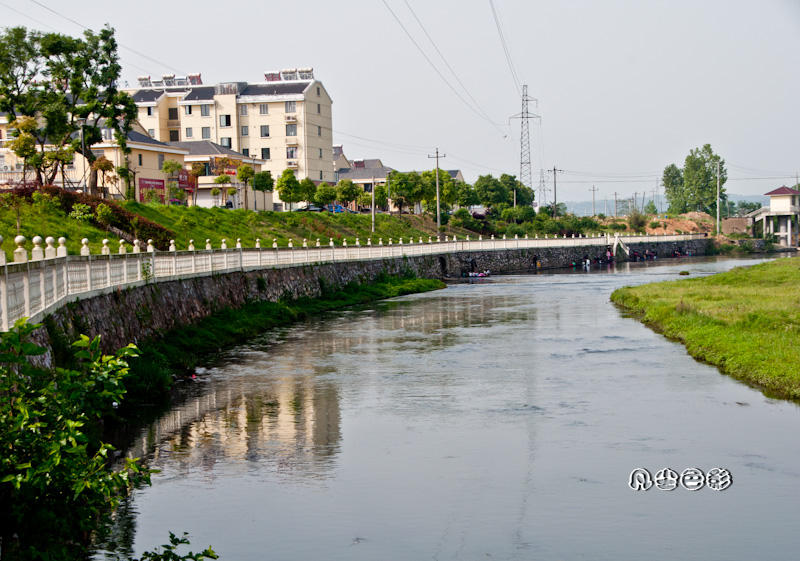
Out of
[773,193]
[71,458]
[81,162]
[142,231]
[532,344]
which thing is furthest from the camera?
[773,193]

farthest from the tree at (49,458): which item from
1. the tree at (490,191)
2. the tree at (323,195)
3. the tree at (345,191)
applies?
the tree at (490,191)

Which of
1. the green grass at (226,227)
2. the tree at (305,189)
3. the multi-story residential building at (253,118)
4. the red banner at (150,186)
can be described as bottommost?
the green grass at (226,227)

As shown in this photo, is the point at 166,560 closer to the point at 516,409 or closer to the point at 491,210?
the point at 516,409

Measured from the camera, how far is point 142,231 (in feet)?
143

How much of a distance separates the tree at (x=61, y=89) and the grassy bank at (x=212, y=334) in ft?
60.9

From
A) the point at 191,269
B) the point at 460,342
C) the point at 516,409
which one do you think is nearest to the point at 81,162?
the point at 191,269

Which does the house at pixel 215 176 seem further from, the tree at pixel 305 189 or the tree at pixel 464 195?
the tree at pixel 464 195

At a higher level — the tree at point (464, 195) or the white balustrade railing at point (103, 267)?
the tree at point (464, 195)

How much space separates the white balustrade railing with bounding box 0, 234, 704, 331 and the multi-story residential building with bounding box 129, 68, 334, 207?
128 ft

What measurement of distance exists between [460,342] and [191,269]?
10.1 meters

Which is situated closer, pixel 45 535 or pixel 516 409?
A: pixel 45 535

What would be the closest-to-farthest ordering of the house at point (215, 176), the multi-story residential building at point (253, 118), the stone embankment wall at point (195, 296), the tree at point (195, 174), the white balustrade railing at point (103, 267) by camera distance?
1. the white balustrade railing at point (103, 267)
2. the stone embankment wall at point (195, 296)
3. the tree at point (195, 174)
4. the house at point (215, 176)
5. the multi-story residential building at point (253, 118)

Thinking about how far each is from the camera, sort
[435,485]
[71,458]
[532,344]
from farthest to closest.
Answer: [532,344]
[435,485]
[71,458]

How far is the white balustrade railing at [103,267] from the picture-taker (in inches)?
522
